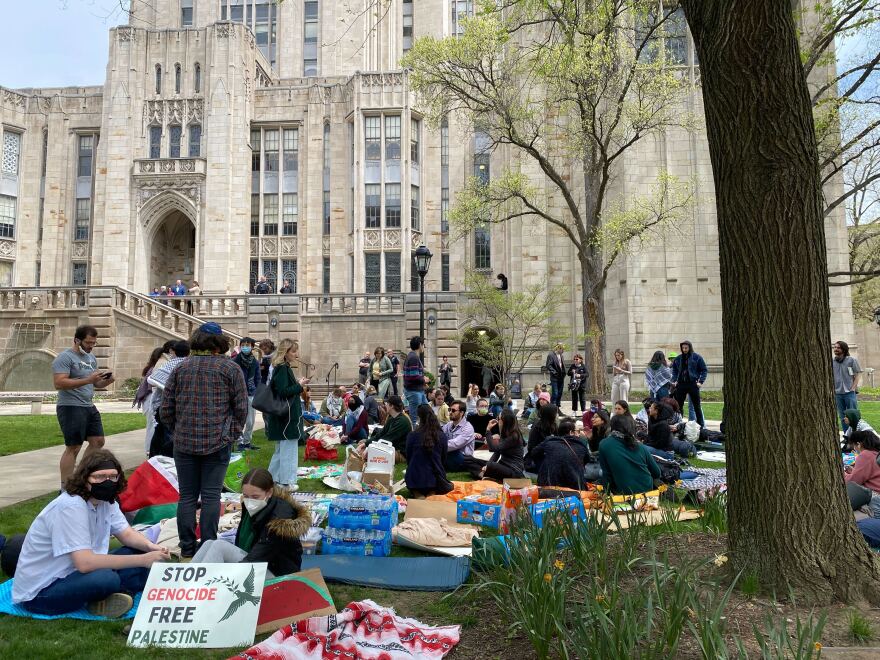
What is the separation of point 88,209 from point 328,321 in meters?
20.6

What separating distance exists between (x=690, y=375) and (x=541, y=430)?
575 centimetres

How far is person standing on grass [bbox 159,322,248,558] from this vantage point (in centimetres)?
496

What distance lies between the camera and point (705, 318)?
1033 inches

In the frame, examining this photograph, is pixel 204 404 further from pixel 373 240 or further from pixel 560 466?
pixel 373 240

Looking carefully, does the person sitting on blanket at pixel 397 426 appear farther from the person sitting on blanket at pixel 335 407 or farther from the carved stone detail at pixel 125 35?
the carved stone detail at pixel 125 35

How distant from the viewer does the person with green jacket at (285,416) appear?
7164mm

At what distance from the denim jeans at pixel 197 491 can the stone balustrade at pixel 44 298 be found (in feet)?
72.0

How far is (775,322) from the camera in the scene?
3770 millimetres

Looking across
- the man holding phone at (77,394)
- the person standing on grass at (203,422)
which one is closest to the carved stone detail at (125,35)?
the man holding phone at (77,394)

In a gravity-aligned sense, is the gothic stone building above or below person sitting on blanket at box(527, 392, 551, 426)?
above

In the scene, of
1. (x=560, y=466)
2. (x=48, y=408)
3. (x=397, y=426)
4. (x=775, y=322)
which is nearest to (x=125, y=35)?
(x=48, y=408)

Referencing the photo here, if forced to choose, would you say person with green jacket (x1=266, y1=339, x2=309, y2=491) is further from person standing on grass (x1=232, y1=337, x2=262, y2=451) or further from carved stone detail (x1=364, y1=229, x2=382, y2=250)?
carved stone detail (x1=364, y1=229, x2=382, y2=250)

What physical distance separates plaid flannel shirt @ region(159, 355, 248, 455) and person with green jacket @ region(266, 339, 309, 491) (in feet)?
6.20

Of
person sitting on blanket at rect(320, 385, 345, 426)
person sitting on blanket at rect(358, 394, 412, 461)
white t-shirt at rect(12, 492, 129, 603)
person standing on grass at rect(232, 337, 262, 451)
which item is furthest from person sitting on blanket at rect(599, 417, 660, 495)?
person sitting on blanket at rect(320, 385, 345, 426)
